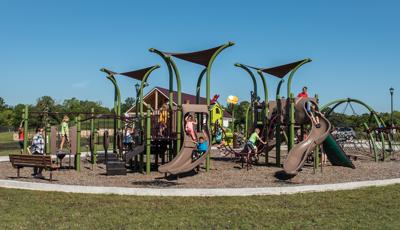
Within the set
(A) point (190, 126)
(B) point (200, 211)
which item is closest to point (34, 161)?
(A) point (190, 126)

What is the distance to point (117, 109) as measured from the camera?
17.6 m

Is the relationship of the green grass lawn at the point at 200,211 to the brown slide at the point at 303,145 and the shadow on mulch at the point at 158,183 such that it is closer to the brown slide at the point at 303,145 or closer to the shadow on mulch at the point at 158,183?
the shadow on mulch at the point at 158,183

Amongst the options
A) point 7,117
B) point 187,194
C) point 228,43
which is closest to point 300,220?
point 187,194

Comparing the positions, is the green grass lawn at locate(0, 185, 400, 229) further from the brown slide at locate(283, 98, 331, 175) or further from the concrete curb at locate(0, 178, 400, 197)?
the brown slide at locate(283, 98, 331, 175)

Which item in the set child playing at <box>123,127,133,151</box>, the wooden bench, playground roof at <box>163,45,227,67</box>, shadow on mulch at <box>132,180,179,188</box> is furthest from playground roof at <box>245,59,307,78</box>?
the wooden bench

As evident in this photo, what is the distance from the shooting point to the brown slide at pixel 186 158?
453 inches

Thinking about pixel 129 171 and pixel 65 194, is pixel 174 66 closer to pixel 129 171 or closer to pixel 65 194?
pixel 129 171

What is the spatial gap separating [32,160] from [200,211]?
602 cm

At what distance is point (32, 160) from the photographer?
444 inches

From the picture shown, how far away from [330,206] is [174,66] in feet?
23.8

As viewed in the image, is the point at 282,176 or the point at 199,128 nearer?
the point at 282,176

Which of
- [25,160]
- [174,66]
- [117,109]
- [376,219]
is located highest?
[174,66]

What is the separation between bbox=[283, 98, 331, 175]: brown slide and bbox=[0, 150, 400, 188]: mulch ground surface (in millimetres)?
405

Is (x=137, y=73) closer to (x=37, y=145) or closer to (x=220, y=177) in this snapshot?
(x=37, y=145)
